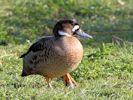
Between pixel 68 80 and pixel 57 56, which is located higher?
pixel 57 56

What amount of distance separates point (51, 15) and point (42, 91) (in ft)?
20.6

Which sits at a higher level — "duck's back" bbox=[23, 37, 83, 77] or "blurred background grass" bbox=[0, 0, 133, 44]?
"duck's back" bbox=[23, 37, 83, 77]

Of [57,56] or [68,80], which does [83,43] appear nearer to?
[68,80]

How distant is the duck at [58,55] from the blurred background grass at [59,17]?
325 cm

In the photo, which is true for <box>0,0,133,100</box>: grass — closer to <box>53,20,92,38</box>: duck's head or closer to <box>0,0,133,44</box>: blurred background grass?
<box>0,0,133,44</box>: blurred background grass

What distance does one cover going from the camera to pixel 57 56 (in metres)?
7.87

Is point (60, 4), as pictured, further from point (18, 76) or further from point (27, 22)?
point (18, 76)

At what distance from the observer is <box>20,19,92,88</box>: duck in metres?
7.88

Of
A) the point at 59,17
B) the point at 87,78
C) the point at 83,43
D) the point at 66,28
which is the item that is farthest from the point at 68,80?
the point at 59,17

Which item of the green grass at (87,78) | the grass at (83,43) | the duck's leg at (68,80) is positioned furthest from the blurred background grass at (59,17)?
the duck's leg at (68,80)

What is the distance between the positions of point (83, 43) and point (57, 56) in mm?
3617

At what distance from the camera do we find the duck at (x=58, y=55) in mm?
7879

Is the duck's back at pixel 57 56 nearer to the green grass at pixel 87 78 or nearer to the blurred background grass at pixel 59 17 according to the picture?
the green grass at pixel 87 78

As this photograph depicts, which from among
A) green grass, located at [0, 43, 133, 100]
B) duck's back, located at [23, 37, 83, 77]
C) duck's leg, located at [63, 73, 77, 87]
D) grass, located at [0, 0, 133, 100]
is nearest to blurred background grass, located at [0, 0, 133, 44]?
grass, located at [0, 0, 133, 100]
